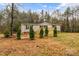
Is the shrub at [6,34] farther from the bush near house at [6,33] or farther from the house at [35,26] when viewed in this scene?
the house at [35,26]

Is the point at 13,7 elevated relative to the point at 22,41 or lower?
elevated

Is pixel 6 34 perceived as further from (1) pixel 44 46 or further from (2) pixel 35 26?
(1) pixel 44 46

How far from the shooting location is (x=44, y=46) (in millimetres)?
5734

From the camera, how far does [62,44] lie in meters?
5.73

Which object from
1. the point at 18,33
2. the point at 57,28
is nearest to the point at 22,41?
the point at 18,33

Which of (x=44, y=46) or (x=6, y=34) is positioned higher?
(x=6, y=34)

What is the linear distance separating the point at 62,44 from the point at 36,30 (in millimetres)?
368

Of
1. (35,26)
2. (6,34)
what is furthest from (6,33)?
(35,26)

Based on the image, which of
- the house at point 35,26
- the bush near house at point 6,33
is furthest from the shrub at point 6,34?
the house at point 35,26

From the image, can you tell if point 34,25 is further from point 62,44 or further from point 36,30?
point 62,44

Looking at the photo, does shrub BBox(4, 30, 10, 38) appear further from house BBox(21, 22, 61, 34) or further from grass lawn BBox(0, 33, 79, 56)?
house BBox(21, 22, 61, 34)

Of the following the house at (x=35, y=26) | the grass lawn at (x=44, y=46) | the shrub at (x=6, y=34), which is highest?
the house at (x=35, y=26)

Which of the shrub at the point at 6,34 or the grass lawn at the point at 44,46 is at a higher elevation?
the shrub at the point at 6,34

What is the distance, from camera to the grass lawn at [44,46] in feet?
18.7
